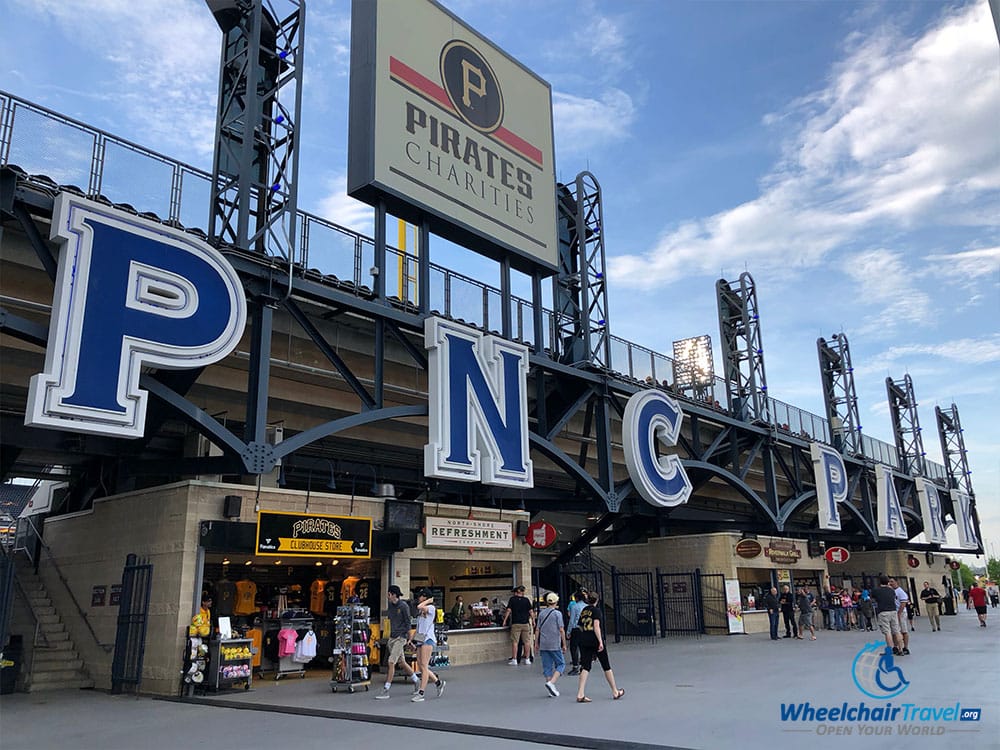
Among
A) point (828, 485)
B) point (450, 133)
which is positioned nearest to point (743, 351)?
point (828, 485)

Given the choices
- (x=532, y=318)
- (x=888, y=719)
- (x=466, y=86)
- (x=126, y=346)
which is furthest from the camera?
(x=532, y=318)

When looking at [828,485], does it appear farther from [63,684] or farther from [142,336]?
[142,336]

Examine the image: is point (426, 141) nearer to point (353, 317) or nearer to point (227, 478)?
point (353, 317)

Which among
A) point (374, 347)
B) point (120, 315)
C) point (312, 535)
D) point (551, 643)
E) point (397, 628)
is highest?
point (374, 347)

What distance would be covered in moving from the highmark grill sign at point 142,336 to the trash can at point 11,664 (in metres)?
5.78

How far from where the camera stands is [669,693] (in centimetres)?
1201

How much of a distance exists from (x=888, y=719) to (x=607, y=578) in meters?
22.5

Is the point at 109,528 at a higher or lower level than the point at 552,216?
lower

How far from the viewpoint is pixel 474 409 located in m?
17.4

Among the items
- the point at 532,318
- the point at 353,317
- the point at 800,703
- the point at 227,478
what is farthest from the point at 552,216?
the point at 800,703

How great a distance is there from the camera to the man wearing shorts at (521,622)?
18.2 metres

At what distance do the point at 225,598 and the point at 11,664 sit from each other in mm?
4182

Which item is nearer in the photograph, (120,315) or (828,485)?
(120,315)

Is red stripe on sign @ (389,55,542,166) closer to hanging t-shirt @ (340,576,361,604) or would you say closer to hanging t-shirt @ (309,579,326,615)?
hanging t-shirt @ (340,576,361,604)
